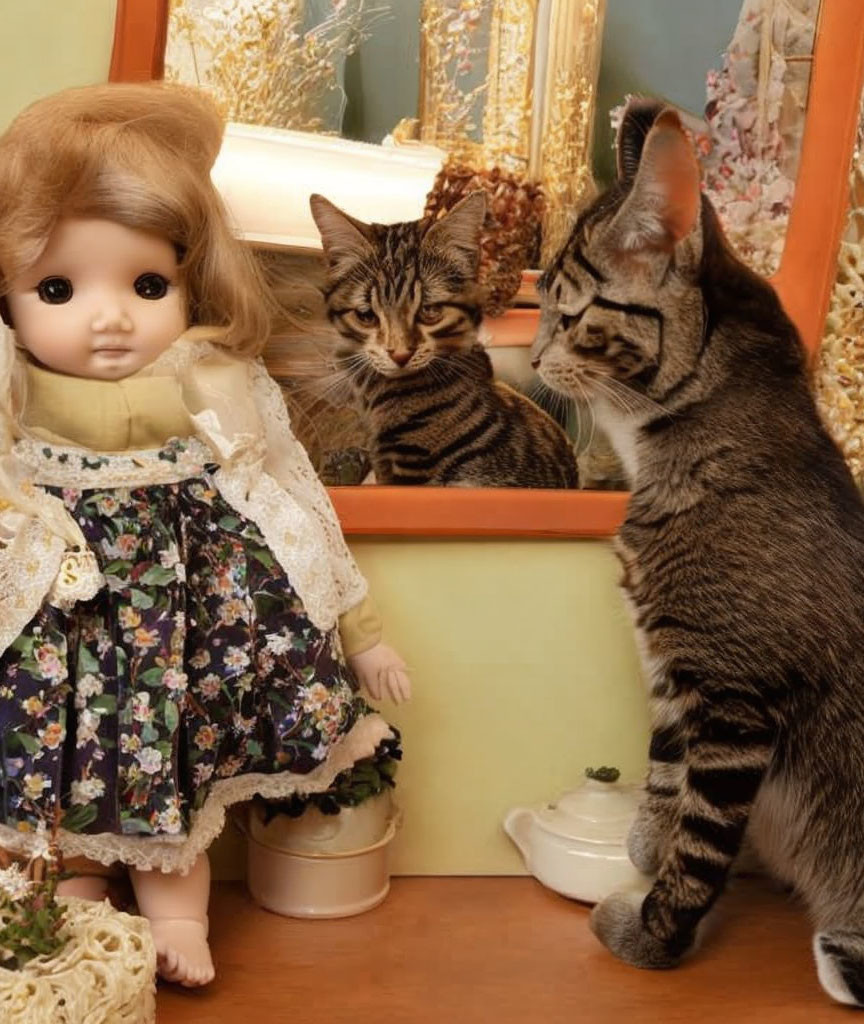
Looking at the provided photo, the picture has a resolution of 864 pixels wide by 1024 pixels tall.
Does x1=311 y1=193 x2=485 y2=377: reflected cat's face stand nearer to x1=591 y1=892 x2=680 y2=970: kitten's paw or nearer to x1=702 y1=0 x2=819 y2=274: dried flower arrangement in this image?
x1=702 y1=0 x2=819 y2=274: dried flower arrangement

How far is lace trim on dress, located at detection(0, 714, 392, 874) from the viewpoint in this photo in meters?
0.91

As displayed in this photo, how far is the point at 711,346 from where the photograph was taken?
3.37ft

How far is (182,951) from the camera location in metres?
0.96

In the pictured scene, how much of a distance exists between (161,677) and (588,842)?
46cm

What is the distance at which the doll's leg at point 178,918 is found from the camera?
0.95 meters

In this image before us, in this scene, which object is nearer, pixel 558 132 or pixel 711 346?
pixel 711 346

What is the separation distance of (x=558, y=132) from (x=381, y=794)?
25.1 inches

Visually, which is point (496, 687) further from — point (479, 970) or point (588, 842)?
point (479, 970)

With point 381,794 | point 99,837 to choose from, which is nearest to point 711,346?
point 381,794

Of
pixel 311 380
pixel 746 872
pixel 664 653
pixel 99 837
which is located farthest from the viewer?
pixel 746 872

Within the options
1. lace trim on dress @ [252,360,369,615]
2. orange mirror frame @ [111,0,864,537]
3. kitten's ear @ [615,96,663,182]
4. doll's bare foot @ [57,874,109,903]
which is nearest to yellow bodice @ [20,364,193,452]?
lace trim on dress @ [252,360,369,615]

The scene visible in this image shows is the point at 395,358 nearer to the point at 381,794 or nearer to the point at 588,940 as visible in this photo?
the point at 381,794

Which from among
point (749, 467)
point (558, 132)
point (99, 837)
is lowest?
point (99, 837)

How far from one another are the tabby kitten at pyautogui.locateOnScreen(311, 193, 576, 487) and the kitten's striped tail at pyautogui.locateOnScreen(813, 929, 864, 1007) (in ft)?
1.55
